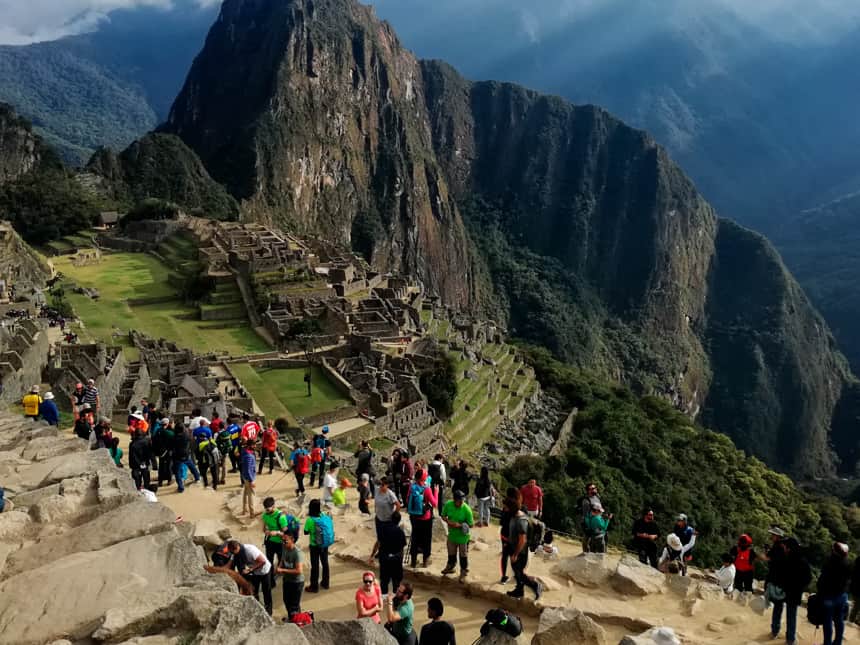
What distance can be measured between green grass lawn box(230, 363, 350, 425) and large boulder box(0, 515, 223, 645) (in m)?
21.5

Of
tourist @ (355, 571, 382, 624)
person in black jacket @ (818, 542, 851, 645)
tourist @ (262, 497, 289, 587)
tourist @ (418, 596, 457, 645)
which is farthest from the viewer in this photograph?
tourist @ (262, 497, 289, 587)

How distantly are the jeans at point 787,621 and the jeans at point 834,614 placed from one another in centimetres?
44

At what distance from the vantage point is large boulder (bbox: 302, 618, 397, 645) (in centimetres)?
609


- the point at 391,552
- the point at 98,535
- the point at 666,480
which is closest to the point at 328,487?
the point at 391,552

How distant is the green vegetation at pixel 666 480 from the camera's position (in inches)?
1312

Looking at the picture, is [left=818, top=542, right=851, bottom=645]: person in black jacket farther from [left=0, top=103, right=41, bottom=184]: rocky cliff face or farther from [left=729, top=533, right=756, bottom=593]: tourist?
[left=0, top=103, right=41, bottom=184]: rocky cliff face

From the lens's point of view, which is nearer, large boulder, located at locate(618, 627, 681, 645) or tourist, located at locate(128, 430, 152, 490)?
large boulder, located at locate(618, 627, 681, 645)

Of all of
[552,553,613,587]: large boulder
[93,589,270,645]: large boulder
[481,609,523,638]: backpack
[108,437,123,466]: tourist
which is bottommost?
[552,553,613,587]: large boulder

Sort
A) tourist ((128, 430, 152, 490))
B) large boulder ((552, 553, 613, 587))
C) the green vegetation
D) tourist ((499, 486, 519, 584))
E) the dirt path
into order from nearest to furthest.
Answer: the dirt path → tourist ((499, 486, 519, 584)) → large boulder ((552, 553, 613, 587)) → tourist ((128, 430, 152, 490)) → the green vegetation

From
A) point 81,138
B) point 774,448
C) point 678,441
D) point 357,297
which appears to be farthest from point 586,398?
point 81,138

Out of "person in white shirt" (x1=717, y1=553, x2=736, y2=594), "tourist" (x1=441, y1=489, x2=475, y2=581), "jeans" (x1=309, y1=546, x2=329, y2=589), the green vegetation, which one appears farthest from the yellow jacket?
the green vegetation

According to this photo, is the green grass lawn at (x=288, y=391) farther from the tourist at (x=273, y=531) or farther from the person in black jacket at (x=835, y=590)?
the person in black jacket at (x=835, y=590)

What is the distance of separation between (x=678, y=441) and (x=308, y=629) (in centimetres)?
4520

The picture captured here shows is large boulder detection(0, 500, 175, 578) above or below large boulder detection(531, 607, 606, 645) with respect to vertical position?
above
